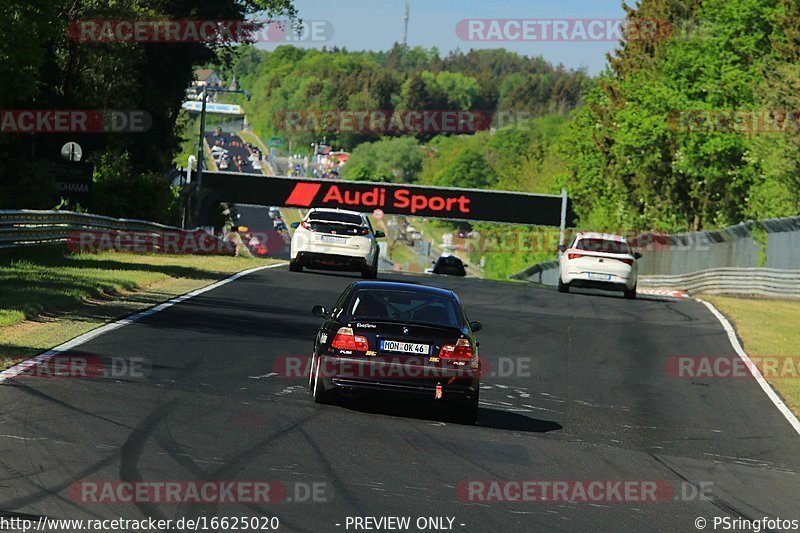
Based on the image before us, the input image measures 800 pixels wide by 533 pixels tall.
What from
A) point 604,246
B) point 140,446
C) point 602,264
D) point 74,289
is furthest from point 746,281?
point 140,446

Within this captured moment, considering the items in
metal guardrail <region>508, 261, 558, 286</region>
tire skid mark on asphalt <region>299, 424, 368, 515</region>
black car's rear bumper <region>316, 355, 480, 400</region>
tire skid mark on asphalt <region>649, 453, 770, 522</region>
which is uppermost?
black car's rear bumper <region>316, 355, 480, 400</region>

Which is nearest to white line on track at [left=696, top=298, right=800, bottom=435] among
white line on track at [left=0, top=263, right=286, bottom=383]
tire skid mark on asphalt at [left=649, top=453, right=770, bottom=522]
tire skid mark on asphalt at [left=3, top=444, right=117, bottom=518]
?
tire skid mark on asphalt at [left=649, top=453, right=770, bottom=522]

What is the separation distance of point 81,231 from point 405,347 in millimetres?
22685

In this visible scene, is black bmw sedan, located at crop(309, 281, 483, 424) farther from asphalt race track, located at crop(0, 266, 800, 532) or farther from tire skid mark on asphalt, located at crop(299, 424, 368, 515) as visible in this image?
tire skid mark on asphalt, located at crop(299, 424, 368, 515)

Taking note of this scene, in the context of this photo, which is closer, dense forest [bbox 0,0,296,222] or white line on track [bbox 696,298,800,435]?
white line on track [bbox 696,298,800,435]

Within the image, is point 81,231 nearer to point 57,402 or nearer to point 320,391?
point 320,391

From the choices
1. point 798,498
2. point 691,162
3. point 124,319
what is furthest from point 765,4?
point 798,498

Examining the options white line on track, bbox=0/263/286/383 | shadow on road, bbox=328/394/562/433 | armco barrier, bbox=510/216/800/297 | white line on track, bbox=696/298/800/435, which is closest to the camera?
white line on track, bbox=0/263/286/383

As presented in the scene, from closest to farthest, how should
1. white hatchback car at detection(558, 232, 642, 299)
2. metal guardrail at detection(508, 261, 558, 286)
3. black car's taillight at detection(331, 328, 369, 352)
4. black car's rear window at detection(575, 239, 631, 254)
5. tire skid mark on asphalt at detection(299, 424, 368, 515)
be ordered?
tire skid mark on asphalt at detection(299, 424, 368, 515) < black car's taillight at detection(331, 328, 369, 352) < white hatchback car at detection(558, 232, 642, 299) < black car's rear window at detection(575, 239, 631, 254) < metal guardrail at detection(508, 261, 558, 286)

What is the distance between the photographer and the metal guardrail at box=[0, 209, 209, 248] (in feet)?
92.2

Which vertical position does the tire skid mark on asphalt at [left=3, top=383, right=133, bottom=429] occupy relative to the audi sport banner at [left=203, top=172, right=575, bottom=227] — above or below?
below

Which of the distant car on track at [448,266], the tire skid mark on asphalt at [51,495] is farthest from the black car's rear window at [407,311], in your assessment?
the distant car on track at [448,266]

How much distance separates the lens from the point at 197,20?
52938 millimetres

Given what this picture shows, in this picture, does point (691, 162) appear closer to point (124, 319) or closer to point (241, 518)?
point (124, 319)
